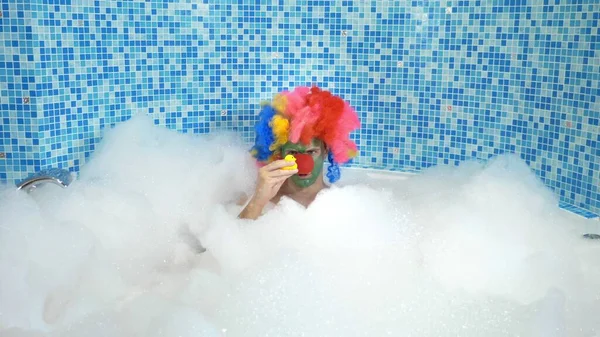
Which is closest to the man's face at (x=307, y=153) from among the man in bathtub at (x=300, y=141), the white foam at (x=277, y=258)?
the man in bathtub at (x=300, y=141)

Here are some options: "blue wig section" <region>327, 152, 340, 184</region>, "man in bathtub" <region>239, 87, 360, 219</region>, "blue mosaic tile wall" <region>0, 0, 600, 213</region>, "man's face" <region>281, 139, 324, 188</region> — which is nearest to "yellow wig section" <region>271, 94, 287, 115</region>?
"man in bathtub" <region>239, 87, 360, 219</region>

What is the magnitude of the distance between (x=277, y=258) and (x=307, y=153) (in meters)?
0.52

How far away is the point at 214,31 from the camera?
296 centimetres

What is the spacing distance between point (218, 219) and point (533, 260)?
0.99 m

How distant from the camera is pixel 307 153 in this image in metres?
2.59

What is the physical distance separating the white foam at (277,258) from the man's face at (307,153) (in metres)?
0.12

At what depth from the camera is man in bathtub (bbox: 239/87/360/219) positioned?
8.24ft

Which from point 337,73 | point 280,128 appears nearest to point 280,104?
point 280,128

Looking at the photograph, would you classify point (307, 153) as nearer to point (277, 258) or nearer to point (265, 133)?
point (265, 133)

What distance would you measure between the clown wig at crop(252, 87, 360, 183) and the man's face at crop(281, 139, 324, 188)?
20mm

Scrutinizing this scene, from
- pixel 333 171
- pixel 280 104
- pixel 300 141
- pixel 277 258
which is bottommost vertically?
pixel 277 258

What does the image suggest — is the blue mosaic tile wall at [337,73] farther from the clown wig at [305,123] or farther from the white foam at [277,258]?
the clown wig at [305,123]

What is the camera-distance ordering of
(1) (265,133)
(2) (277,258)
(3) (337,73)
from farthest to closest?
(3) (337,73) → (1) (265,133) → (2) (277,258)

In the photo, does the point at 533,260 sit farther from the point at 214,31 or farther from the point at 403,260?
the point at 214,31
